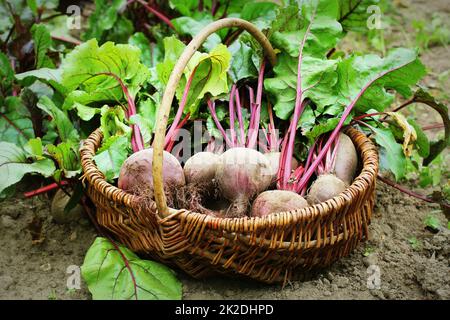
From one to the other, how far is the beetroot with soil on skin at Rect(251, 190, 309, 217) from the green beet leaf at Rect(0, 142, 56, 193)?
727 millimetres

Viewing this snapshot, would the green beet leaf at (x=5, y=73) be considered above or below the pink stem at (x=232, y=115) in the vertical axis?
below

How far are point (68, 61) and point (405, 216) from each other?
4.71ft

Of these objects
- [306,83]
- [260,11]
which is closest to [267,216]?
[306,83]

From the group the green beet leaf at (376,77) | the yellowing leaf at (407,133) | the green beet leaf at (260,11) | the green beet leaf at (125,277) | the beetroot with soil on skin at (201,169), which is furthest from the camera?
the green beet leaf at (260,11)

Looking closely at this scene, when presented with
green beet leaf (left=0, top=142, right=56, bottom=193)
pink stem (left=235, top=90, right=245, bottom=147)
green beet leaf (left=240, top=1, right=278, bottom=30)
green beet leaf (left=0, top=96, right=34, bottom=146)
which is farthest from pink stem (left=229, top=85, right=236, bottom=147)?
green beet leaf (left=0, top=96, right=34, bottom=146)

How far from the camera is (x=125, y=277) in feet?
5.83

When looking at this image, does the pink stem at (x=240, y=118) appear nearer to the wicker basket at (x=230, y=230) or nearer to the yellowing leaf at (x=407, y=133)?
the wicker basket at (x=230, y=230)

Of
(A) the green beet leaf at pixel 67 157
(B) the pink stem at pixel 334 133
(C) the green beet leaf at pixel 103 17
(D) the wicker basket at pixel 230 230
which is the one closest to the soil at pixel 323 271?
(D) the wicker basket at pixel 230 230

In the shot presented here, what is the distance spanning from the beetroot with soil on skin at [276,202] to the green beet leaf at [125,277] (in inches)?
13.9

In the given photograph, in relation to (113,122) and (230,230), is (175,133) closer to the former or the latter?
(113,122)

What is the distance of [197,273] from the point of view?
1.81m

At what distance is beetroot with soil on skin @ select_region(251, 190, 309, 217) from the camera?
174 centimetres

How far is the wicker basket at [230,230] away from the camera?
1.63 m

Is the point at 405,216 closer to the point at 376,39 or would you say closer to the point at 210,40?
the point at 210,40
